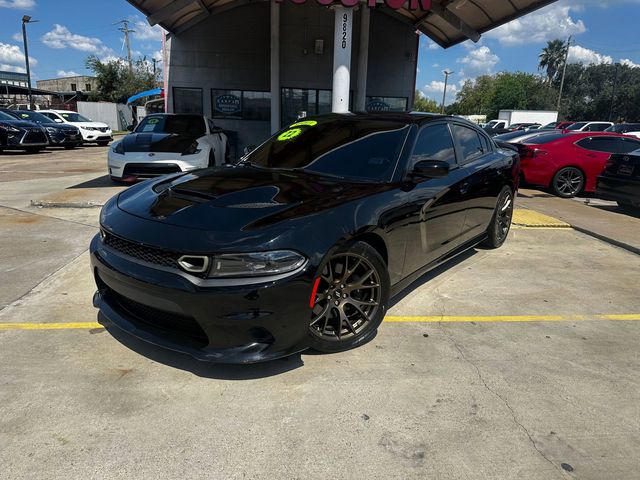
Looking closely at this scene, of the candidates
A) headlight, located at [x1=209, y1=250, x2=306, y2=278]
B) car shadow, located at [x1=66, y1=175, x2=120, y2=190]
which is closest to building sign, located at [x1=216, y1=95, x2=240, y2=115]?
car shadow, located at [x1=66, y1=175, x2=120, y2=190]

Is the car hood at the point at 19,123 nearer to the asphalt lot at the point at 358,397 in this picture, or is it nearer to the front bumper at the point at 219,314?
the asphalt lot at the point at 358,397

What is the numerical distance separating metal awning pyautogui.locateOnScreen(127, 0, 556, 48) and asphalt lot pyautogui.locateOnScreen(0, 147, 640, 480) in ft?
34.7

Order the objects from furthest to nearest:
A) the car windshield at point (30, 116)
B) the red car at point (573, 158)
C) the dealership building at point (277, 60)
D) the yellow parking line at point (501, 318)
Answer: the car windshield at point (30, 116) → the dealership building at point (277, 60) → the red car at point (573, 158) → the yellow parking line at point (501, 318)

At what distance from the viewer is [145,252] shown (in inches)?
104

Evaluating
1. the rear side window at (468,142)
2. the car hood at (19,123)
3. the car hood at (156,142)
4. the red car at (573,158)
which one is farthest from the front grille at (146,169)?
the car hood at (19,123)

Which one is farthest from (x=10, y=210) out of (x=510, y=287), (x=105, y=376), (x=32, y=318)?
(x=510, y=287)

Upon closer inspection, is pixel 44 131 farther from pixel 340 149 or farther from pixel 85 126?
pixel 340 149

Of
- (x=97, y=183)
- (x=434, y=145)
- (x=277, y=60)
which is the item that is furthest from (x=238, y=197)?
(x=277, y=60)

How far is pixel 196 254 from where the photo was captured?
245 centimetres

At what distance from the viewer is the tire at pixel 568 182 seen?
1030 cm

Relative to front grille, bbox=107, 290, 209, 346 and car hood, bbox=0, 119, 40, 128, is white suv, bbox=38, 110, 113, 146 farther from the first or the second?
front grille, bbox=107, 290, 209, 346

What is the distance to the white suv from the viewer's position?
22714mm

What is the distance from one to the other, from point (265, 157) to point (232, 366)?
201 cm

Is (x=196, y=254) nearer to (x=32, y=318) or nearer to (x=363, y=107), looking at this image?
(x=32, y=318)
